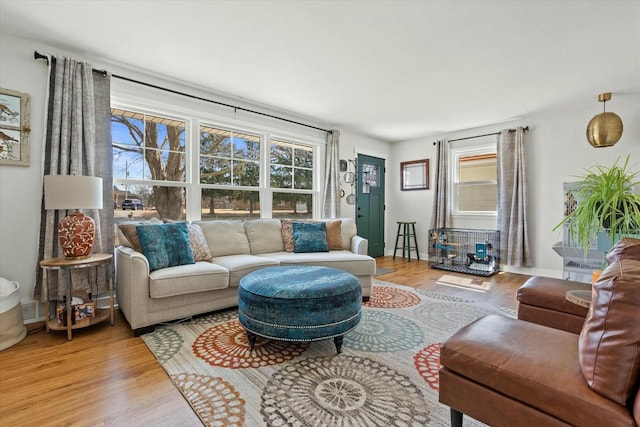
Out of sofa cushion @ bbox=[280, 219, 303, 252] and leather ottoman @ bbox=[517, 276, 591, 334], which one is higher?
sofa cushion @ bbox=[280, 219, 303, 252]

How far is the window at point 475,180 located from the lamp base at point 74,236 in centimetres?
535

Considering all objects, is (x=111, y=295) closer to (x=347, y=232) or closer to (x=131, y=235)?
(x=131, y=235)

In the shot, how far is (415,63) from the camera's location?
112 inches

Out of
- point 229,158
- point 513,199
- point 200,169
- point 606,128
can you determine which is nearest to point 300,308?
point 200,169

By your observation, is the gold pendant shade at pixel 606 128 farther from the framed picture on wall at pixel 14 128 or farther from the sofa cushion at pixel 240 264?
the framed picture on wall at pixel 14 128

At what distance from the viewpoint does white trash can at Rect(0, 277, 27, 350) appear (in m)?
2.04

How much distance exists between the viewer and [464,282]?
3.97 meters

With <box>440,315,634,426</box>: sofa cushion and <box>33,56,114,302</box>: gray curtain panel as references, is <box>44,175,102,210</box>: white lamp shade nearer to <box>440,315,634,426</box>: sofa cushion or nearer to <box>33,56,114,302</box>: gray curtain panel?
<box>33,56,114,302</box>: gray curtain panel

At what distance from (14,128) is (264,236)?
7.95ft

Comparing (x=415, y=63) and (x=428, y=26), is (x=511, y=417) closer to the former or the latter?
(x=428, y=26)

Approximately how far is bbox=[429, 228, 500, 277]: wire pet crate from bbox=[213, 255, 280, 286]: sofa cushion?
3262mm

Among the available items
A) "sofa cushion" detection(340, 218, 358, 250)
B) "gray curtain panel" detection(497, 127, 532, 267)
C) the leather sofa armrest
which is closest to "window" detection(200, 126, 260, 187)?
"sofa cushion" detection(340, 218, 358, 250)

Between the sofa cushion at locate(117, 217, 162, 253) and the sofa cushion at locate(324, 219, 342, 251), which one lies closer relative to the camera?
the sofa cushion at locate(117, 217, 162, 253)

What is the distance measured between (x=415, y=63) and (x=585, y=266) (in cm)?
271
